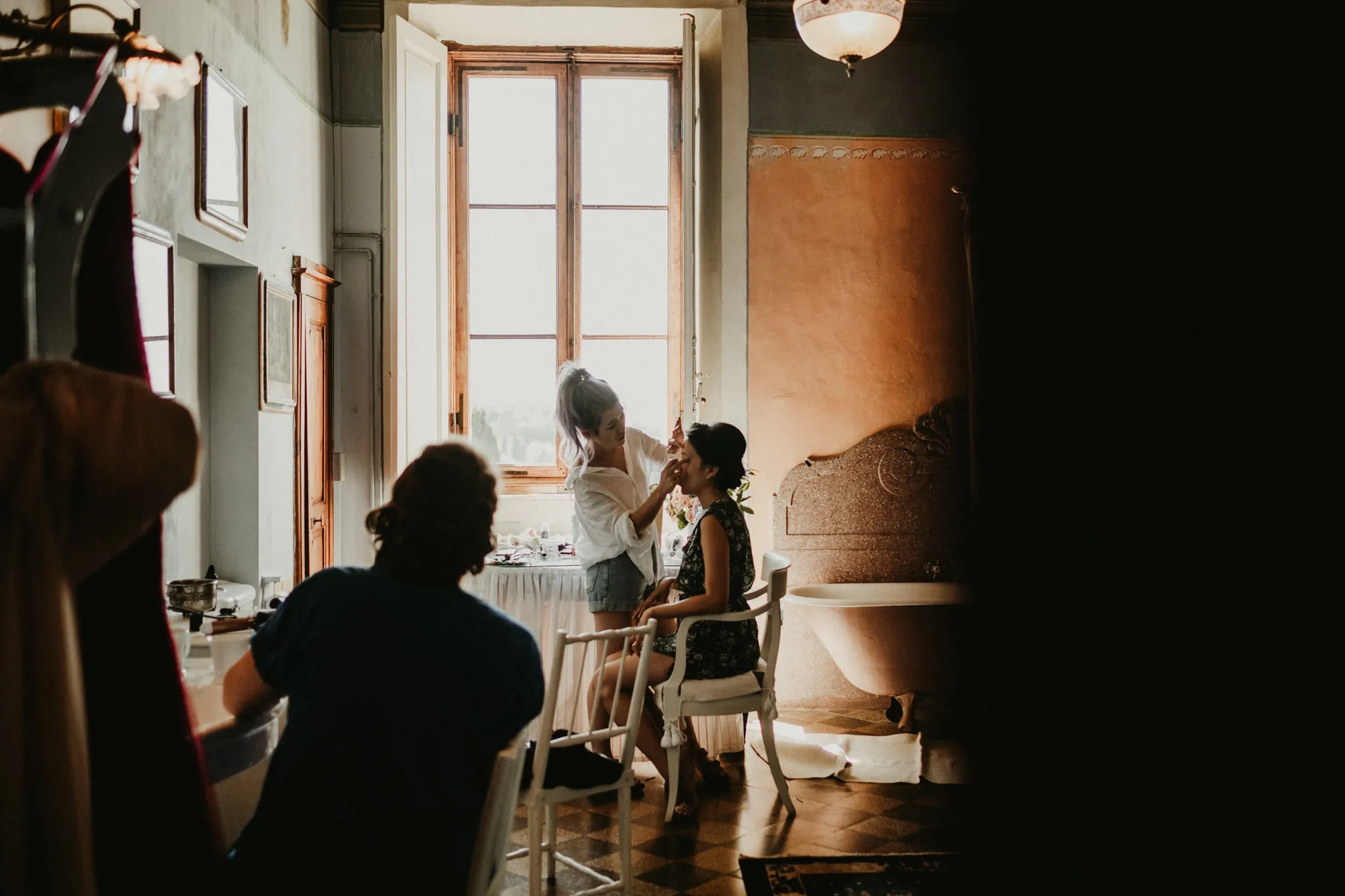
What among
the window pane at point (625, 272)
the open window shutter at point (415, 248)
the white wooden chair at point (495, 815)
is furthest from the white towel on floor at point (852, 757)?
the window pane at point (625, 272)

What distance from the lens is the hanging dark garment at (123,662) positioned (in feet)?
3.42

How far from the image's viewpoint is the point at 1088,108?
337 millimetres

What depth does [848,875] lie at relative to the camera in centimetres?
313

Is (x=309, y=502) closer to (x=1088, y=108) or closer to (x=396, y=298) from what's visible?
(x=396, y=298)

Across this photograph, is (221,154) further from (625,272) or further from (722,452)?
(625,272)

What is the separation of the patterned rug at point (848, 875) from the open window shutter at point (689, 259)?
2664 mm

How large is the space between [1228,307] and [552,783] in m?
2.72

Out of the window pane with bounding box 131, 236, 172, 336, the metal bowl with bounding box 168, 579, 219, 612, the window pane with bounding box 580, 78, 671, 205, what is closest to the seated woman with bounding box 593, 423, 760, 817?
the metal bowl with bounding box 168, 579, 219, 612

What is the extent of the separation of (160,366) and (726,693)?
2.25m

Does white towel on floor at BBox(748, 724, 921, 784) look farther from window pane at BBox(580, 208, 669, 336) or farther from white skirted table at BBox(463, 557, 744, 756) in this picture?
window pane at BBox(580, 208, 669, 336)

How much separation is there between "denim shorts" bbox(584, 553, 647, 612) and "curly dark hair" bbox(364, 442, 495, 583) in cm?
203

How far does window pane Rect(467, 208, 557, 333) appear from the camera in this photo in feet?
19.9

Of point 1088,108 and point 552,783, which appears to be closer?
point 1088,108

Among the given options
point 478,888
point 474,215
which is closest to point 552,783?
point 478,888
